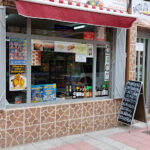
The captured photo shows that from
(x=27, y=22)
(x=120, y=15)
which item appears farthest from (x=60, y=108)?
(x=120, y=15)

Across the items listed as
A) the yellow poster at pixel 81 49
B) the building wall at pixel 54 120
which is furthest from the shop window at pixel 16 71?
the yellow poster at pixel 81 49

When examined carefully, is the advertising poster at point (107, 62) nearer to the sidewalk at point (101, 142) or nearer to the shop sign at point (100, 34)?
the shop sign at point (100, 34)

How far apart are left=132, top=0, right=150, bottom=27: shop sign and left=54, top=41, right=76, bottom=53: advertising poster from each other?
224 cm

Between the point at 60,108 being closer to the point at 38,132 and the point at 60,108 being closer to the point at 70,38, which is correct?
the point at 38,132

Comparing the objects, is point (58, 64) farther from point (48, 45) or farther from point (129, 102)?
point (129, 102)

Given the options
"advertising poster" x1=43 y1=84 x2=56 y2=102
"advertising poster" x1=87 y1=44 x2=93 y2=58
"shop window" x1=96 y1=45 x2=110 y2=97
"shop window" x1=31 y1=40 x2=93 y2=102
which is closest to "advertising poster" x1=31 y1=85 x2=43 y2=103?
"shop window" x1=31 y1=40 x2=93 y2=102

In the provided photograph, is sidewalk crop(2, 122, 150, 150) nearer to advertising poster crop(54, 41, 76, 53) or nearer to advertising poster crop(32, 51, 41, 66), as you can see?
advertising poster crop(32, 51, 41, 66)

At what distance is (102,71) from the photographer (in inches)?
247

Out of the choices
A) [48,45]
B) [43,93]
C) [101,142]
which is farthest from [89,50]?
[101,142]

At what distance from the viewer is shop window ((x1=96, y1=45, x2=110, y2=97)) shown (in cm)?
618

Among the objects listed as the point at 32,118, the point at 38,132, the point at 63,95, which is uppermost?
the point at 63,95

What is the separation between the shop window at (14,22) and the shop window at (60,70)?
41 cm

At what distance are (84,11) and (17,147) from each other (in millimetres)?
3233

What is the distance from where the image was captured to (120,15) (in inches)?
213
